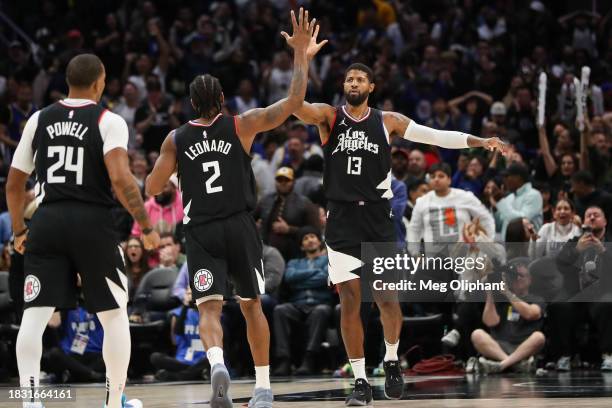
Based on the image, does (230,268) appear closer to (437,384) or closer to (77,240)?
(77,240)

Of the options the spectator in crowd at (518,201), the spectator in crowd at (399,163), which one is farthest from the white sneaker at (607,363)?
the spectator in crowd at (399,163)

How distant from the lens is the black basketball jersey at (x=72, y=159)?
7547 millimetres

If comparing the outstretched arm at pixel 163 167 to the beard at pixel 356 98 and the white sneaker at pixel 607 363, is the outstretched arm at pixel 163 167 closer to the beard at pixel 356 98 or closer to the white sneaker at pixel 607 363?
the beard at pixel 356 98

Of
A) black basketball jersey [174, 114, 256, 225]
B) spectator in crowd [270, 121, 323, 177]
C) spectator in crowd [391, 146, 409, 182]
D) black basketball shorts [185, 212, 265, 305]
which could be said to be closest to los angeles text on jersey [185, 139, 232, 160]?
black basketball jersey [174, 114, 256, 225]

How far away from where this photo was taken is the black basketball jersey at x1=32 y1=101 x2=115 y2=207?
7.55m

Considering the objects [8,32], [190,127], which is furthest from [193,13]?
[190,127]

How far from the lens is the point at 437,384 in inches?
460

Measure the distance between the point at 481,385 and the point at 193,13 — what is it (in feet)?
45.1

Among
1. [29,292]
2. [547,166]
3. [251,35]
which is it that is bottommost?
[29,292]

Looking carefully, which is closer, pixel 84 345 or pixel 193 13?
pixel 84 345

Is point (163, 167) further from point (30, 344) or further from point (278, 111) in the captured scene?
point (30, 344)

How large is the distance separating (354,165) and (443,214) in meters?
4.44

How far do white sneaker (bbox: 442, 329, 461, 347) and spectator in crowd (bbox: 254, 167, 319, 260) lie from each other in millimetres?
2346

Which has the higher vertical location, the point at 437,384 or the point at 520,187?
the point at 520,187
